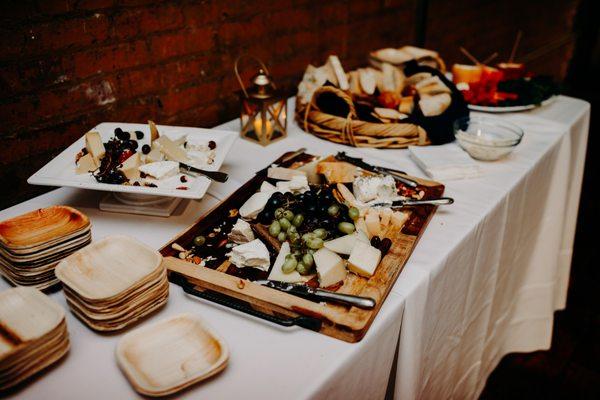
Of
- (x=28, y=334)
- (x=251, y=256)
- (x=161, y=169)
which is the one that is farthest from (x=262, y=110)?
(x=28, y=334)

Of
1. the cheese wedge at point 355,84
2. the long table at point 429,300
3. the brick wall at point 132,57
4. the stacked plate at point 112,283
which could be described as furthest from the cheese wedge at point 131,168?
the cheese wedge at point 355,84

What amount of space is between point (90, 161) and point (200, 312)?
1.69 feet

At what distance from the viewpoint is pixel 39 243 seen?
0.78m

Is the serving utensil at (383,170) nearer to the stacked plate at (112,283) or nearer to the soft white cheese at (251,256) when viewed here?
the soft white cheese at (251,256)

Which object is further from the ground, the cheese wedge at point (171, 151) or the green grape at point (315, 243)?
the cheese wedge at point (171, 151)

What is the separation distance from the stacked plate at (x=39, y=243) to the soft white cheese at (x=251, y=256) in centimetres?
29

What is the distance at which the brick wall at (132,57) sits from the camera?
1.23 m

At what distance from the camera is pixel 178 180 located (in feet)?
3.43

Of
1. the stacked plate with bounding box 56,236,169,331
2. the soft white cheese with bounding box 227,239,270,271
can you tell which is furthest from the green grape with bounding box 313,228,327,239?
the stacked plate with bounding box 56,236,169,331

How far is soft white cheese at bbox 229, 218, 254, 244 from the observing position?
0.95 metres

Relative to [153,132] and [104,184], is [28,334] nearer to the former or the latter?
[104,184]

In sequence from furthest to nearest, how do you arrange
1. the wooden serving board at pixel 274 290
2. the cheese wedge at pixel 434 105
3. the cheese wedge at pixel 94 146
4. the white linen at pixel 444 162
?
1. the cheese wedge at pixel 434 105
2. the white linen at pixel 444 162
3. the cheese wedge at pixel 94 146
4. the wooden serving board at pixel 274 290

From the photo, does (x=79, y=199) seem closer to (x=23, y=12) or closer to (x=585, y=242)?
(x=23, y=12)

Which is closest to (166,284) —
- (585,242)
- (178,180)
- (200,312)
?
(200,312)
